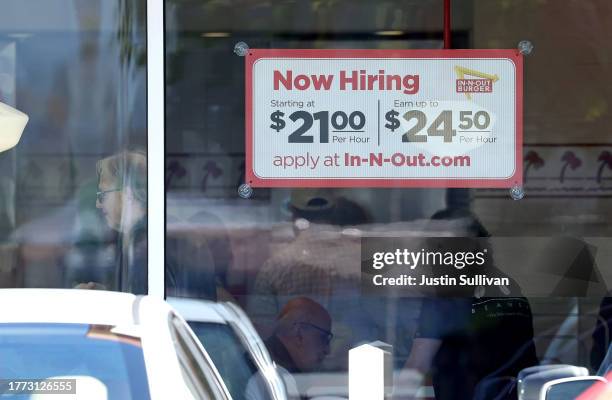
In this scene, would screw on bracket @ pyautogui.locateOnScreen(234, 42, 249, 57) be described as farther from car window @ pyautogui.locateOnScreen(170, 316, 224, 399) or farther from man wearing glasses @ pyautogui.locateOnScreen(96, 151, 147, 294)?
car window @ pyautogui.locateOnScreen(170, 316, 224, 399)

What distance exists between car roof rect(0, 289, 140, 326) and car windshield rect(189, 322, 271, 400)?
1.42m

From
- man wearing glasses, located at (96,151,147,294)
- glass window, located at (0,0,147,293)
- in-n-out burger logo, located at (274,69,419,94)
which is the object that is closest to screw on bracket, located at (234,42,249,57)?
in-n-out burger logo, located at (274,69,419,94)

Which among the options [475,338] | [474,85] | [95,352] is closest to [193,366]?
[95,352]

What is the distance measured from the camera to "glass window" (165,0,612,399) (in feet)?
18.5

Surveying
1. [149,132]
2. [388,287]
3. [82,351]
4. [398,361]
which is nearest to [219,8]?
[149,132]

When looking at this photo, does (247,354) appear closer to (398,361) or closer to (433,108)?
(398,361)

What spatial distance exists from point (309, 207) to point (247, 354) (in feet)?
2.66

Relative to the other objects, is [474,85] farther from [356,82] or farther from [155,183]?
[155,183]

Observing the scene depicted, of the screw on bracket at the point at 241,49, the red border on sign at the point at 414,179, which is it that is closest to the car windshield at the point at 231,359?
the red border on sign at the point at 414,179

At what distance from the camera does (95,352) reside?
346 centimetres

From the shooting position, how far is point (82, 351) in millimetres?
3459

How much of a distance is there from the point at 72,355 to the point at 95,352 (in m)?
0.07

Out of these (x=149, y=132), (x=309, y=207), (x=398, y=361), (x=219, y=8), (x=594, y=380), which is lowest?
(x=398, y=361)

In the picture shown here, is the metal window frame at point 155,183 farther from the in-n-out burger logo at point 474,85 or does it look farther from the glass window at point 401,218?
the in-n-out burger logo at point 474,85
